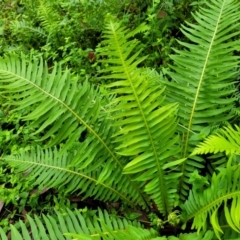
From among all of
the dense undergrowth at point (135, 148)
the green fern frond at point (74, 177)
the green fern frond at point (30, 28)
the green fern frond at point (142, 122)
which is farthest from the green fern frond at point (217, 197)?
the green fern frond at point (30, 28)

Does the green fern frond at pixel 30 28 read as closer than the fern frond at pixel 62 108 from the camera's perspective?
No

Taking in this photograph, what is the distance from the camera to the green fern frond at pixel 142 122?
71.7 inches

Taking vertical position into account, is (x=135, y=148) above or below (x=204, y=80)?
below

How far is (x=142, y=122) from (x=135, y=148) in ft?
0.45

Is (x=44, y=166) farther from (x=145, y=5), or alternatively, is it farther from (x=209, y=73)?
(x=145, y=5)

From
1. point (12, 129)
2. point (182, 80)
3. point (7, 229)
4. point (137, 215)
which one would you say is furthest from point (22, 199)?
point (182, 80)

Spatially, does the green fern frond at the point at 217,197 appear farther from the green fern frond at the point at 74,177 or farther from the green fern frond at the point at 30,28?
the green fern frond at the point at 30,28

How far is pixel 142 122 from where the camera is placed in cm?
193

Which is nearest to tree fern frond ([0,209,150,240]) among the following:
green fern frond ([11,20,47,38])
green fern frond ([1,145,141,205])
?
green fern frond ([1,145,141,205])

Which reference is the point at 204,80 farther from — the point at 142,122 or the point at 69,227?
the point at 69,227

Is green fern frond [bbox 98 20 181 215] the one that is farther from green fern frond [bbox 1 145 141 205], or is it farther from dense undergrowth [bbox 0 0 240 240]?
green fern frond [bbox 1 145 141 205]

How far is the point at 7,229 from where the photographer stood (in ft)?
7.72

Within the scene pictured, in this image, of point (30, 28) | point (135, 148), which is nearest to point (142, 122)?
point (135, 148)

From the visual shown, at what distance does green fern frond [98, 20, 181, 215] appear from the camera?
71.7 inches
